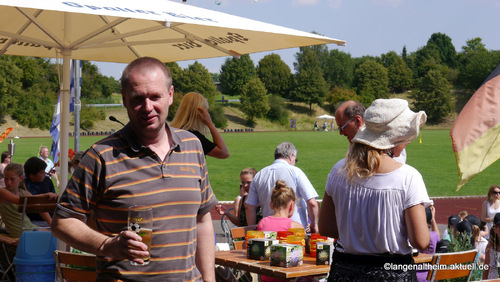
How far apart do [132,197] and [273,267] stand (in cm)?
253

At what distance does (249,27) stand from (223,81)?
13160 cm

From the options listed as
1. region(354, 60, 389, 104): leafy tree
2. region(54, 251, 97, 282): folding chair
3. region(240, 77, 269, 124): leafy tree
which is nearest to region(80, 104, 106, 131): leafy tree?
region(240, 77, 269, 124): leafy tree

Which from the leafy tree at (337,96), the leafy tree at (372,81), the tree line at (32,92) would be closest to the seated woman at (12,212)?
the tree line at (32,92)

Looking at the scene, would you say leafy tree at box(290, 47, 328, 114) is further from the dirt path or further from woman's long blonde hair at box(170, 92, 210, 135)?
woman's long blonde hair at box(170, 92, 210, 135)

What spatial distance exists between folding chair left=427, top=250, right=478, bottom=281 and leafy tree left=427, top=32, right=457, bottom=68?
163641 mm

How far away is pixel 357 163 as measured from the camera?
297cm

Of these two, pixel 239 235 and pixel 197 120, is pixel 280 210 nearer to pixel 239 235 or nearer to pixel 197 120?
pixel 239 235

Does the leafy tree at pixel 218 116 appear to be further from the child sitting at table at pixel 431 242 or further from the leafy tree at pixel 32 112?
the child sitting at table at pixel 431 242

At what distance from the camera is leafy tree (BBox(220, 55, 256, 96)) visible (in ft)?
437

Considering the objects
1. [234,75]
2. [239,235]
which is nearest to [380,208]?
[239,235]

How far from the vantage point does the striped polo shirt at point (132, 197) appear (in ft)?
7.48

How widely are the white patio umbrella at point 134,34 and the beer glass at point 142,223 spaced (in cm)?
284

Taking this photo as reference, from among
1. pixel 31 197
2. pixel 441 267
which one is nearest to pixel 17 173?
pixel 31 197

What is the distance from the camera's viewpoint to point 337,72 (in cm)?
14725
